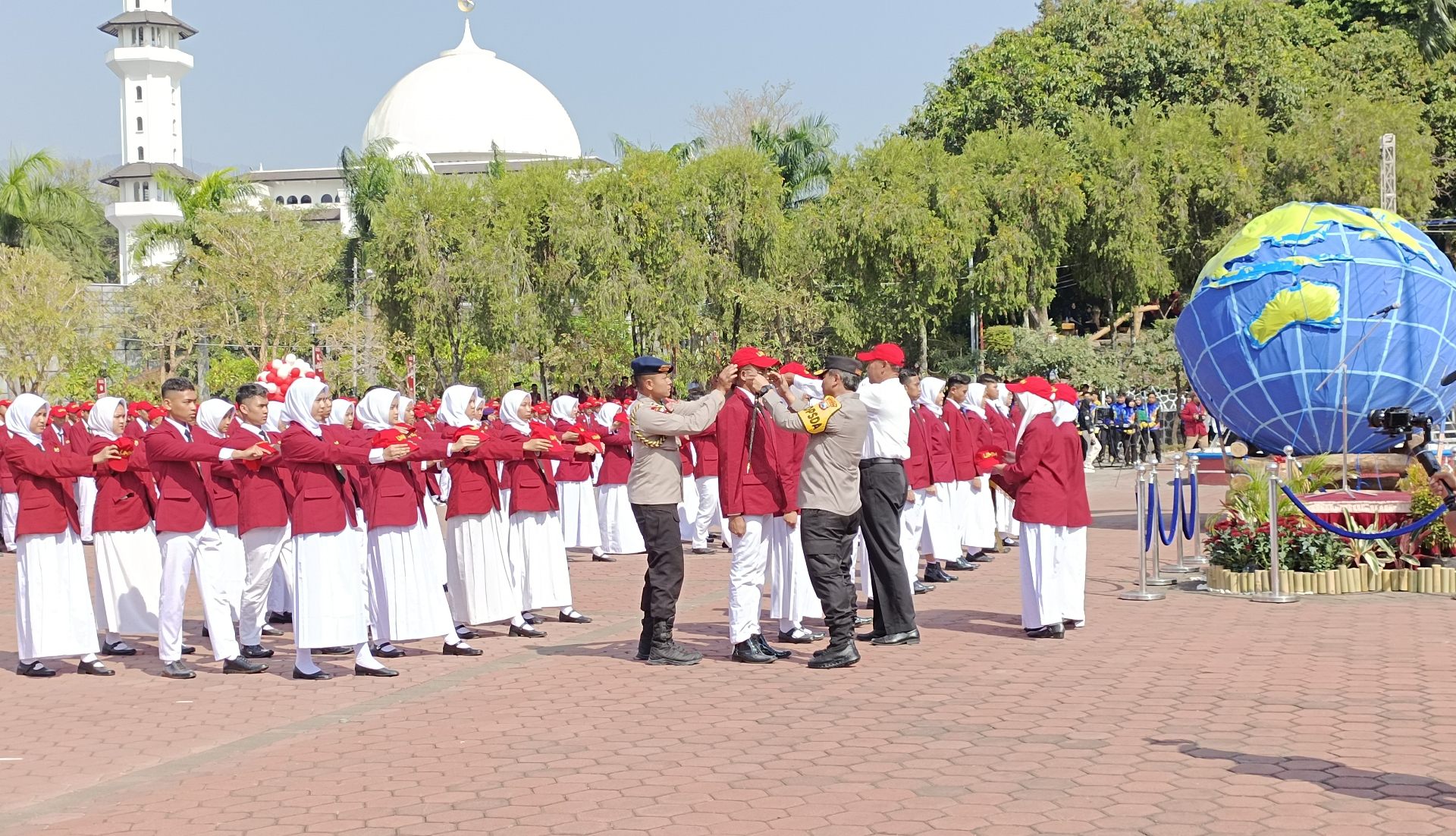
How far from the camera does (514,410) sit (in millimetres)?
11688

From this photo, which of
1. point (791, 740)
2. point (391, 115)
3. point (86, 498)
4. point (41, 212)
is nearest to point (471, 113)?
point (391, 115)

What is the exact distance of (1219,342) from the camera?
54.1ft

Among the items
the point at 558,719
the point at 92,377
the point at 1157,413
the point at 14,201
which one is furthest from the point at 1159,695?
the point at 14,201

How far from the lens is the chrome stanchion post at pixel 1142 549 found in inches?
495

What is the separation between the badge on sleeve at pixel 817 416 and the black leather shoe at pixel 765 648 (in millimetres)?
1416

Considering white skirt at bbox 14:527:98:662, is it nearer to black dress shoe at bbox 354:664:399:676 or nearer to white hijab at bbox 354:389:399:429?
black dress shoe at bbox 354:664:399:676

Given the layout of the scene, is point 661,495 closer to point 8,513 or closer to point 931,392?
point 931,392

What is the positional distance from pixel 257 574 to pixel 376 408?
4.43 feet

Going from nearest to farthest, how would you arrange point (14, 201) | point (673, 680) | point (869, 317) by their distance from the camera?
point (673, 680) → point (869, 317) → point (14, 201)

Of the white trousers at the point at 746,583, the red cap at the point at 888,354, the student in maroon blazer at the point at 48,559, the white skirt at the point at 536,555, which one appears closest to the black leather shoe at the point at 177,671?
the student in maroon blazer at the point at 48,559

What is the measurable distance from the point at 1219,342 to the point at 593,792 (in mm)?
11639

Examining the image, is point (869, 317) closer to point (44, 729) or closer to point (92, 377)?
point (92, 377)

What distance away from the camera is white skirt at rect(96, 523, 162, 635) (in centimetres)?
1092

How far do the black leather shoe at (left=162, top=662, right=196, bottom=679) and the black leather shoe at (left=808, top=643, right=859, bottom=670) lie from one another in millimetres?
4006
